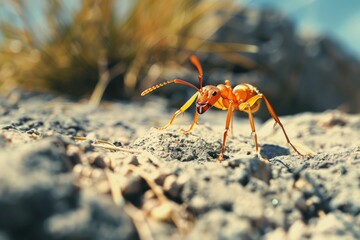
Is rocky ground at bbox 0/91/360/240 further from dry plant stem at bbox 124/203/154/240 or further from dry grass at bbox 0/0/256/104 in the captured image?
dry grass at bbox 0/0/256/104

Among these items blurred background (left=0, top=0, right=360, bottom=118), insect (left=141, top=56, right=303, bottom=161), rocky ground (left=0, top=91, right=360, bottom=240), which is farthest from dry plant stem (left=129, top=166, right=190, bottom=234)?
blurred background (left=0, top=0, right=360, bottom=118)

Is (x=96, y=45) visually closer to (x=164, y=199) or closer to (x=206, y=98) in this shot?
(x=206, y=98)

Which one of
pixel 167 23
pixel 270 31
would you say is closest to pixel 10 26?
pixel 167 23

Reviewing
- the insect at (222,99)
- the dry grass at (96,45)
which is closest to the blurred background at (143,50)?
the dry grass at (96,45)

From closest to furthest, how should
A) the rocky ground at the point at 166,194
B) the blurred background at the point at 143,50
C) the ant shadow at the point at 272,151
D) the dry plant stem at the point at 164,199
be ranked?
the rocky ground at the point at 166,194
the dry plant stem at the point at 164,199
the ant shadow at the point at 272,151
the blurred background at the point at 143,50

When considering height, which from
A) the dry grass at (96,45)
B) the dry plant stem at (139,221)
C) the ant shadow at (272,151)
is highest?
the dry grass at (96,45)

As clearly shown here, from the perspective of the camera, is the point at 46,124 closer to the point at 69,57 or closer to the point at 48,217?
the point at 48,217

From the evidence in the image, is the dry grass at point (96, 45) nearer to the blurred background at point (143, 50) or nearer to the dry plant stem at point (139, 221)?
the blurred background at point (143, 50)
